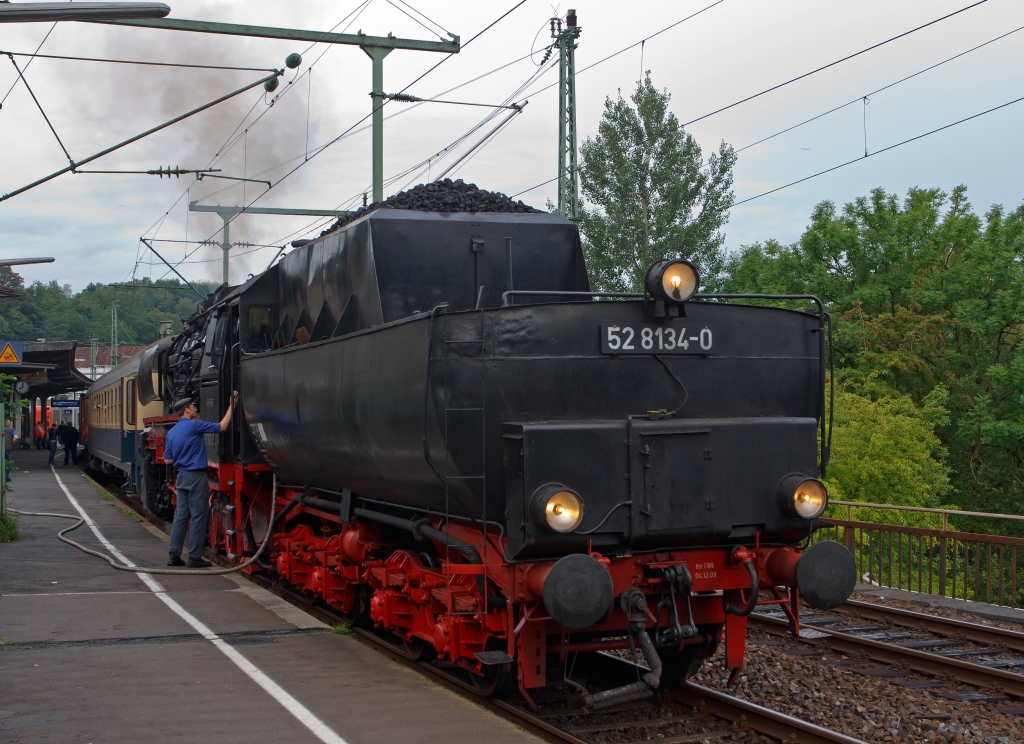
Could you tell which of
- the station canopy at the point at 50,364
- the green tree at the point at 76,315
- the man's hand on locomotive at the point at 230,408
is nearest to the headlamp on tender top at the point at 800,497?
the man's hand on locomotive at the point at 230,408

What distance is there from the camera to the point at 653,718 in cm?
589

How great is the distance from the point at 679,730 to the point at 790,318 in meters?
2.48

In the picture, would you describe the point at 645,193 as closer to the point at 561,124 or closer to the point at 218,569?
the point at 561,124

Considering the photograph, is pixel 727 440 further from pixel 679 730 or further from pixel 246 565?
pixel 246 565

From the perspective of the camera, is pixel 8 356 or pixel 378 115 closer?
pixel 378 115

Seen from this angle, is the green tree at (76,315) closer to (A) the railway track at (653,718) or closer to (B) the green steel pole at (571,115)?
(B) the green steel pole at (571,115)

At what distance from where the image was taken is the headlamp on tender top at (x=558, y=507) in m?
4.91

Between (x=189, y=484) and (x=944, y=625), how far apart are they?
25.8 feet

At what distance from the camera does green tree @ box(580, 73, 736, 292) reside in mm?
38281

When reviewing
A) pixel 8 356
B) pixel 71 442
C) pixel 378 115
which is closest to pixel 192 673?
pixel 378 115

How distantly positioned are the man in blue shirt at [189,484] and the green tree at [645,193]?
92.7ft

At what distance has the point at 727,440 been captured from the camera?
17.7 feet

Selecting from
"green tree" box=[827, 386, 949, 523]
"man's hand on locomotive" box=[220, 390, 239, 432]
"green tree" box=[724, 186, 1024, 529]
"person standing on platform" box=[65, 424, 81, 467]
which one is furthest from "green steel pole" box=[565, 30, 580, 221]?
"person standing on platform" box=[65, 424, 81, 467]

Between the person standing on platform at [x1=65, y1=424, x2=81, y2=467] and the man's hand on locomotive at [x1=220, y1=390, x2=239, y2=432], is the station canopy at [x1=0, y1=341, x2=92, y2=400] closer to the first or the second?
the person standing on platform at [x1=65, y1=424, x2=81, y2=467]
